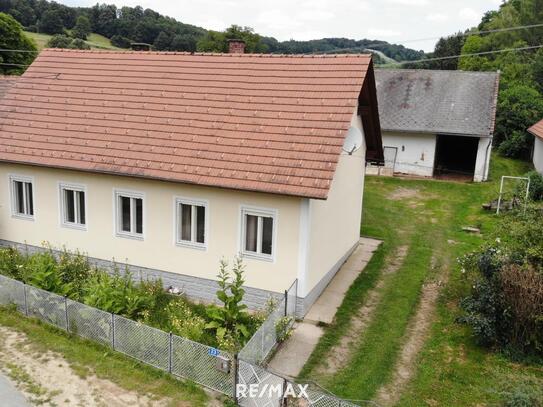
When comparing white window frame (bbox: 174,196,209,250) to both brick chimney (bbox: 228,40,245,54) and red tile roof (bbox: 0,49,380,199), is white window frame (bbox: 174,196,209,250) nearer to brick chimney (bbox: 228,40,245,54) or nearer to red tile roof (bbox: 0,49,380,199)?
red tile roof (bbox: 0,49,380,199)

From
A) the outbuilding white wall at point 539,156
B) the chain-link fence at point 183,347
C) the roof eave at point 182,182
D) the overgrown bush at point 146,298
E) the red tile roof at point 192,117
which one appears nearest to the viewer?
the chain-link fence at point 183,347

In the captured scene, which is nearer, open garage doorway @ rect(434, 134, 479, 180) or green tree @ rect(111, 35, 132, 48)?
open garage doorway @ rect(434, 134, 479, 180)

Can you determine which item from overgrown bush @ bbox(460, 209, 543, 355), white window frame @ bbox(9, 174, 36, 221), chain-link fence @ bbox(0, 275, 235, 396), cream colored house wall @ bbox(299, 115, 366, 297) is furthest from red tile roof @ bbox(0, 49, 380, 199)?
overgrown bush @ bbox(460, 209, 543, 355)

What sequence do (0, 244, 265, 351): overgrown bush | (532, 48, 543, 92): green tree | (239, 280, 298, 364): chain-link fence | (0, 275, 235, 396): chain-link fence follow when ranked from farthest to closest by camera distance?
1. (532, 48, 543, 92): green tree
2. (0, 244, 265, 351): overgrown bush
3. (239, 280, 298, 364): chain-link fence
4. (0, 275, 235, 396): chain-link fence

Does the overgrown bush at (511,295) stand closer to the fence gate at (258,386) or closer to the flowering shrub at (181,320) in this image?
the fence gate at (258,386)

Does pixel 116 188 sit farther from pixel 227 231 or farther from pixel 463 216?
pixel 463 216

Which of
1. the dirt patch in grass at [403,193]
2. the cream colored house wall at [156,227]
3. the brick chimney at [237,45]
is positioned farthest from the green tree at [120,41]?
the cream colored house wall at [156,227]
